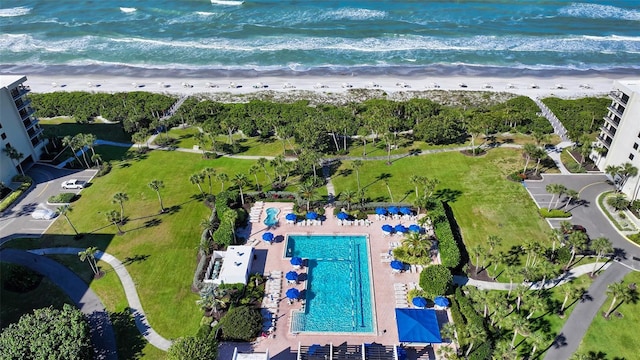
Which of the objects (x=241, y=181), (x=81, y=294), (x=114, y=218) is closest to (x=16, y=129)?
(x=114, y=218)

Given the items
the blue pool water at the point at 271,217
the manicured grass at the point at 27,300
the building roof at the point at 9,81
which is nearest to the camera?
the manicured grass at the point at 27,300

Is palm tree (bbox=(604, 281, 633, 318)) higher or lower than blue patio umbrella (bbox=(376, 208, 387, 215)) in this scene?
higher

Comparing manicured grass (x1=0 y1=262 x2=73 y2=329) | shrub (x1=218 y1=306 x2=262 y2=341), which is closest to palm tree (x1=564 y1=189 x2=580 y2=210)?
shrub (x1=218 y1=306 x2=262 y2=341)

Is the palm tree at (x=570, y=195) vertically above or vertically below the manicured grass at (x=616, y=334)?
above

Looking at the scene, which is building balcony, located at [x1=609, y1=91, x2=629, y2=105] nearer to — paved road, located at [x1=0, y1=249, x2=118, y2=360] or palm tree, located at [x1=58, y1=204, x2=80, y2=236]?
paved road, located at [x1=0, y1=249, x2=118, y2=360]

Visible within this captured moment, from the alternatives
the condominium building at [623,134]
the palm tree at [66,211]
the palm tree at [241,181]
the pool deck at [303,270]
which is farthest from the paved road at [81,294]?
the condominium building at [623,134]

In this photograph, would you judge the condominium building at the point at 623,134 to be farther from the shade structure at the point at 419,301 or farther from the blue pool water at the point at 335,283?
the blue pool water at the point at 335,283
